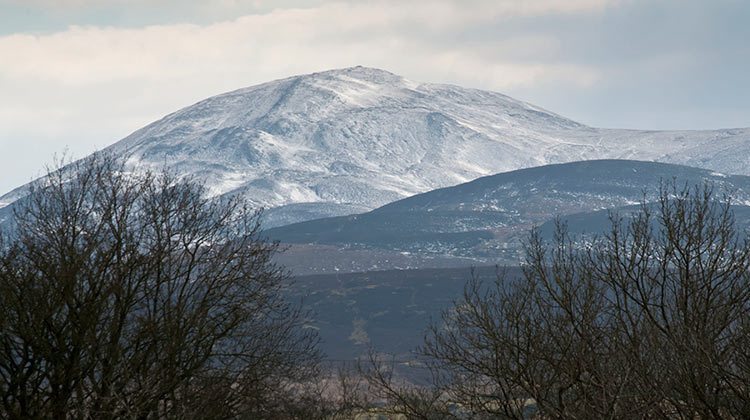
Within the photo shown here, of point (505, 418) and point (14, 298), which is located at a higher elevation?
point (14, 298)

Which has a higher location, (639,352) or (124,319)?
(124,319)

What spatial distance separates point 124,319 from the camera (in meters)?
37.2

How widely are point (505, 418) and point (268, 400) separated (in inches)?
345

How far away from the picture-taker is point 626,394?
1135 inches

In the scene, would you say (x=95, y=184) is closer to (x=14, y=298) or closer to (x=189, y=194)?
(x=189, y=194)

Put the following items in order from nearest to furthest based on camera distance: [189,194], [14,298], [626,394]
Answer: [626,394], [14,298], [189,194]

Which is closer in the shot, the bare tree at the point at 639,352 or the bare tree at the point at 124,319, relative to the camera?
the bare tree at the point at 639,352

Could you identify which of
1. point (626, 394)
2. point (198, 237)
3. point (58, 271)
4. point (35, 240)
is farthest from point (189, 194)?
point (626, 394)

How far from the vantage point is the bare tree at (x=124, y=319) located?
33.6 m

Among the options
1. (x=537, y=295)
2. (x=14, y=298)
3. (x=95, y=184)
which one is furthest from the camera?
(x=95, y=184)

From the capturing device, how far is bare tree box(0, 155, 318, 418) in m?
33.6

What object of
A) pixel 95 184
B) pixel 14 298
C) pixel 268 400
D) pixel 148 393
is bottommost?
pixel 268 400

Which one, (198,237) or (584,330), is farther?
(198,237)

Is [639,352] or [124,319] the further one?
[124,319]
